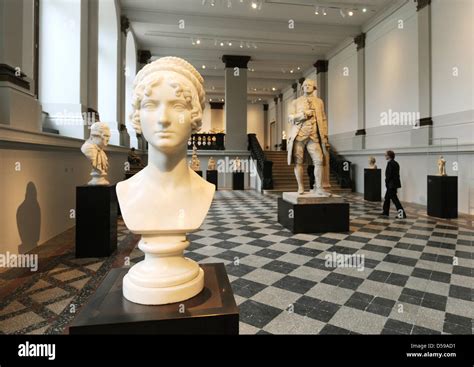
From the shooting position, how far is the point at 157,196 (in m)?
1.32

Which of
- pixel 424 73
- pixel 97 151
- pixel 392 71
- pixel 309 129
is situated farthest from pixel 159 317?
pixel 392 71

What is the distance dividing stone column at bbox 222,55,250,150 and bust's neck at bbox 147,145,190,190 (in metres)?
13.2

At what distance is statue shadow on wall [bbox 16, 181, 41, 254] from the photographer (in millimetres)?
3508

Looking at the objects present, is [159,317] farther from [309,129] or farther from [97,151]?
[309,129]

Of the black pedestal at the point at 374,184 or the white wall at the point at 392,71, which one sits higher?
the white wall at the point at 392,71

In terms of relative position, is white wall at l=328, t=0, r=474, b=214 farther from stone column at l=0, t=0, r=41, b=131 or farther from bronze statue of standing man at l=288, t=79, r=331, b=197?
stone column at l=0, t=0, r=41, b=131

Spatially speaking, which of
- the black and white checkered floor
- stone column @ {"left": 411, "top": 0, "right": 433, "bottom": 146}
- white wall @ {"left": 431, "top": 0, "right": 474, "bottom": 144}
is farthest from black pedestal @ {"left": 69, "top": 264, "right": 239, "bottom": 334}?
stone column @ {"left": 411, "top": 0, "right": 433, "bottom": 146}

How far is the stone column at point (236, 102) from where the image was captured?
561 inches

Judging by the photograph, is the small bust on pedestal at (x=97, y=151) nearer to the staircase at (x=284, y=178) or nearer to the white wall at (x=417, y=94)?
the white wall at (x=417, y=94)

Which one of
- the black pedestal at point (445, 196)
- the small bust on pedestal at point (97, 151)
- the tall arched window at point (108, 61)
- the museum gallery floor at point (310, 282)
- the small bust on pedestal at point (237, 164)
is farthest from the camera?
the small bust on pedestal at point (237, 164)

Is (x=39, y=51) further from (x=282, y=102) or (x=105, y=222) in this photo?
(x=282, y=102)

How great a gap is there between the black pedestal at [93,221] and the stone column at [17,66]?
1152 millimetres

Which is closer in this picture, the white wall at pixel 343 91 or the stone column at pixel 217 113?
the white wall at pixel 343 91

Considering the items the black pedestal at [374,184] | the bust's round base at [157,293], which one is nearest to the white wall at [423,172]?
the black pedestal at [374,184]
